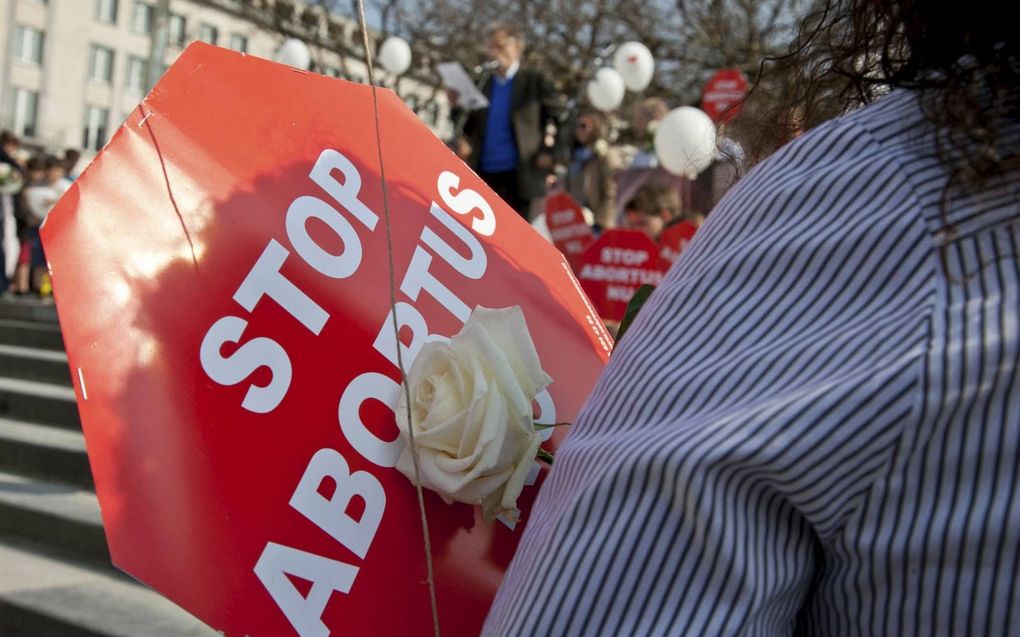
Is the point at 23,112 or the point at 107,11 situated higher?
the point at 107,11

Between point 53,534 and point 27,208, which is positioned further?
point 27,208

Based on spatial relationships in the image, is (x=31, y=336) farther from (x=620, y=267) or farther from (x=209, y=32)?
(x=209, y=32)

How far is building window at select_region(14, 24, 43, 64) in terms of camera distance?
114 ft

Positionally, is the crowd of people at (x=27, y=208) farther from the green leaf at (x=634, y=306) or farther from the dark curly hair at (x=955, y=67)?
the dark curly hair at (x=955, y=67)

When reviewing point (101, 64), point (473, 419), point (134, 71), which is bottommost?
point (473, 419)

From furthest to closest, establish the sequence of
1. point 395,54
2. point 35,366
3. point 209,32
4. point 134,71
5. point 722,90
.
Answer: point 134,71 < point 209,32 < point 395,54 < point 722,90 < point 35,366

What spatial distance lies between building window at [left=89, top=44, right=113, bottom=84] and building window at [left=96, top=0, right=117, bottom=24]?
1055mm

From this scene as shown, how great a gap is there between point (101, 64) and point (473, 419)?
4113cm

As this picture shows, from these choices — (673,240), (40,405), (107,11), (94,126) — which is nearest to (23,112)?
(94,126)

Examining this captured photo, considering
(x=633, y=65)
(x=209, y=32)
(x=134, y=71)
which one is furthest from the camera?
(x=134, y=71)

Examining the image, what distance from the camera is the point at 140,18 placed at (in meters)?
38.9

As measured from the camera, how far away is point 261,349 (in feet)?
2.63

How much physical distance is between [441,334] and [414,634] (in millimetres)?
268

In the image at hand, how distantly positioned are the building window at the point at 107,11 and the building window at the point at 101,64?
1.05 meters
